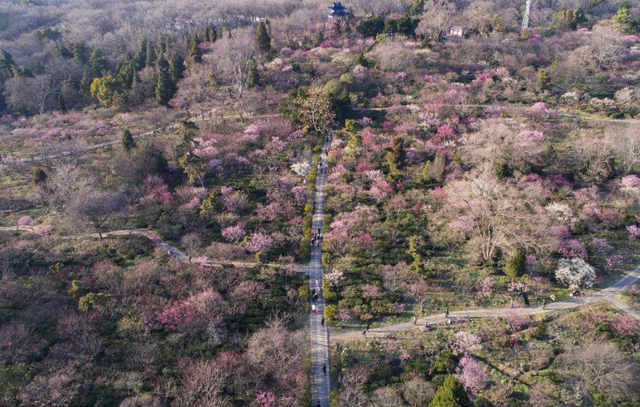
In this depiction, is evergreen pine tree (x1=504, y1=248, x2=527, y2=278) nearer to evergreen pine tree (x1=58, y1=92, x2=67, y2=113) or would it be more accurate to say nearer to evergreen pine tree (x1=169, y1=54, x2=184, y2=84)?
evergreen pine tree (x1=169, y1=54, x2=184, y2=84)

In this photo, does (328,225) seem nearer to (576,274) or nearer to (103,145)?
(576,274)

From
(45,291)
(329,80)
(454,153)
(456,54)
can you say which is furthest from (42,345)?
(456,54)

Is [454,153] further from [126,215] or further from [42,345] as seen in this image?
[42,345]

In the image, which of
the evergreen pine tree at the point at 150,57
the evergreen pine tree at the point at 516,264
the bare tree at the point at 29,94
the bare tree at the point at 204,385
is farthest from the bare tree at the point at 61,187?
the evergreen pine tree at the point at 516,264

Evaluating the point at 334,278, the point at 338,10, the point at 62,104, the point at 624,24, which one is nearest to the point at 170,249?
the point at 334,278

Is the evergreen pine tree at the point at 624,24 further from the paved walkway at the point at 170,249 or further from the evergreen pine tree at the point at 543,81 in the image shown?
the paved walkway at the point at 170,249
